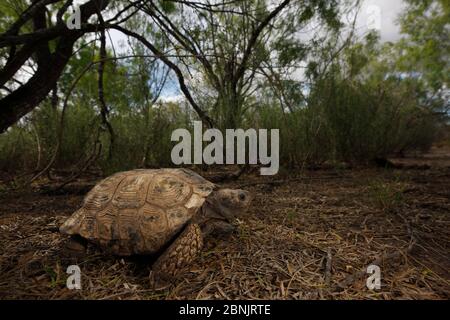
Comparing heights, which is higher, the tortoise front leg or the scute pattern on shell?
the scute pattern on shell

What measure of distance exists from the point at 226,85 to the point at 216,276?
10.4 ft

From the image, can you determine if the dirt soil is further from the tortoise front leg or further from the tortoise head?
the tortoise head

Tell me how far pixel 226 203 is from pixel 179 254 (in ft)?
1.61

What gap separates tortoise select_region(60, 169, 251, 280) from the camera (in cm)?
135

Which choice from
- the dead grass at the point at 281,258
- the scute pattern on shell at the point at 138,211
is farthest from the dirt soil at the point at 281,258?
the scute pattern on shell at the point at 138,211

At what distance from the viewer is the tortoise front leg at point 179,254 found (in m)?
1.23

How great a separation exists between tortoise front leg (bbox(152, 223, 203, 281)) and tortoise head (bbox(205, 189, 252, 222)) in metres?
0.25

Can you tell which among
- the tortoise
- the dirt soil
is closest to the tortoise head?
the tortoise

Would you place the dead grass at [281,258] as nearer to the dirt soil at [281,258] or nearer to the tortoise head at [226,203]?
the dirt soil at [281,258]

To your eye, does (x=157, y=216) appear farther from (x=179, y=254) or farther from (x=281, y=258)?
(x=281, y=258)

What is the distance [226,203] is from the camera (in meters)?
1.64

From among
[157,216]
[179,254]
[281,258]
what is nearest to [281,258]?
[281,258]

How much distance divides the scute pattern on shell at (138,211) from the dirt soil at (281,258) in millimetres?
150
